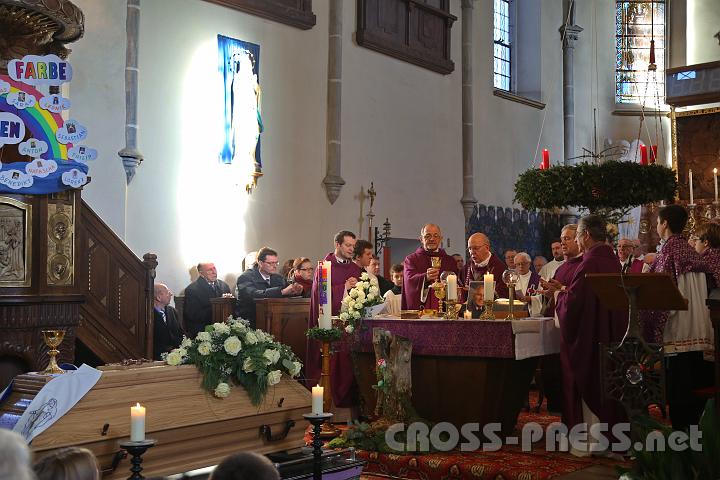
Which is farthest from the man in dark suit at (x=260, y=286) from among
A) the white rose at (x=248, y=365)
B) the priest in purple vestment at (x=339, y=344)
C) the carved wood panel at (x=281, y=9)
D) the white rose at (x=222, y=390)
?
the white rose at (x=222, y=390)

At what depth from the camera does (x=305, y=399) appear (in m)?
5.63

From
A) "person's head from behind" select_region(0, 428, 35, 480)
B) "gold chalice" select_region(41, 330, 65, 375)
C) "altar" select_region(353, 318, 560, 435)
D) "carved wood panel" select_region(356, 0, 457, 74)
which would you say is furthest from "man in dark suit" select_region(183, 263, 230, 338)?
"person's head from behind" select_region(0, 428, 35, 480)

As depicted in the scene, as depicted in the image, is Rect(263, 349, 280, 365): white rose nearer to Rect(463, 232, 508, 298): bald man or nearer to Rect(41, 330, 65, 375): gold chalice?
Rect(41, 330, 65, 375): gold chalice

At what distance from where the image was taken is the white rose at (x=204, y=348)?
16.8ft

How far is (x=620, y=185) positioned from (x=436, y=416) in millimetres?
3539

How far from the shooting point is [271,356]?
5.31 m

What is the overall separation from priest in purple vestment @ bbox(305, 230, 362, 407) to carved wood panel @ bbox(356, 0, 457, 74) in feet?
21.2

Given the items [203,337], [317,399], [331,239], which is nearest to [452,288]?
[203,337]

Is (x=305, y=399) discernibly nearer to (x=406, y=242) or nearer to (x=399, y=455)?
(x=399, y=455)

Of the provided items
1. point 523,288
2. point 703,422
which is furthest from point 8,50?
point 703,422

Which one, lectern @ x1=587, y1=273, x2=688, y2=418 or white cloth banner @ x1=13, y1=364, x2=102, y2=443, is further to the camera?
lectern @ x1=587, y1=273, x2=688, y2=418

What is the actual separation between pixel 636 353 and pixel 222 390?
253cm

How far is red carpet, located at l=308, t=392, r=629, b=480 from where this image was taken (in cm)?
610

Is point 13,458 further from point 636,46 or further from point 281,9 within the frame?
point 636,46
